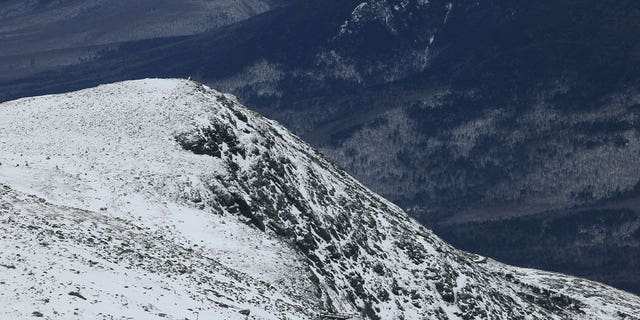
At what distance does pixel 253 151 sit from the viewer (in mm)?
124688

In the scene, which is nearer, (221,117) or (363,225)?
(221,117)

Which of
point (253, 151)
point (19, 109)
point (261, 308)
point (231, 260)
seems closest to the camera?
point (261, 308)

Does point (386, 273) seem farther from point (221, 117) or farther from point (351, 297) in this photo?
point (221, 117)

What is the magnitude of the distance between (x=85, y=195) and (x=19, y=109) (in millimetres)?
34289

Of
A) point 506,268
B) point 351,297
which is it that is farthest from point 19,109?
point 506,268

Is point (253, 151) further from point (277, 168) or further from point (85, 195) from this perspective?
point (85, 195)

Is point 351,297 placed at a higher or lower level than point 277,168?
lower

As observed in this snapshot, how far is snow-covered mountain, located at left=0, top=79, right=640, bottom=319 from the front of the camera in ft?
255

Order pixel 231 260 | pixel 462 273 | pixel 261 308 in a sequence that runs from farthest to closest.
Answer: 1. pixel 462 273
2. pixel 231 260
3. pixel 261 308

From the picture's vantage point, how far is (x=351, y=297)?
117438 millimetres

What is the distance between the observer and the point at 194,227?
10306cm

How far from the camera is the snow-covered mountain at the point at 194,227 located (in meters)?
77.8

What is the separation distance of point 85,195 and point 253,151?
85.2ft

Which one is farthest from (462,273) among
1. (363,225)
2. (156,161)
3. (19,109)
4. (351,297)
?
(19,109)
